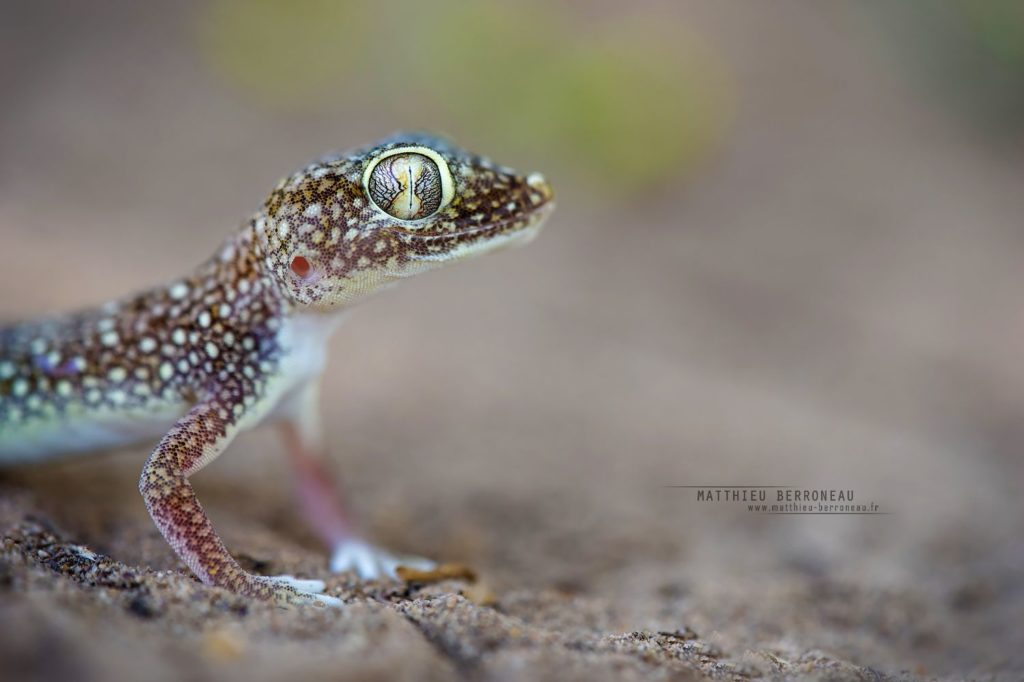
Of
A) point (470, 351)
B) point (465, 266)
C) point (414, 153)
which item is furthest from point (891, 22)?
point (414, 153)

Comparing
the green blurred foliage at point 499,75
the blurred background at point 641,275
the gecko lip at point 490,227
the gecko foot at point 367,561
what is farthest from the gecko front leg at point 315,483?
the green blurred foliage at point 499,75

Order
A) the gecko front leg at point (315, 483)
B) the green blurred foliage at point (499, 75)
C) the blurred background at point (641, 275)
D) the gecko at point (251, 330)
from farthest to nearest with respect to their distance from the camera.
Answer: the green blurred foliage at point (499, 75) < the blurred background at point (641, 275) < the gecko front leg at point (315, 483) < the gecko at point (251, 330)

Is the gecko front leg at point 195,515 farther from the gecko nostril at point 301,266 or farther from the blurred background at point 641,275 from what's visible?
the gecko nostril at point 301,266

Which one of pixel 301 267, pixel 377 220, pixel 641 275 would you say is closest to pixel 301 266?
pixel 301 267

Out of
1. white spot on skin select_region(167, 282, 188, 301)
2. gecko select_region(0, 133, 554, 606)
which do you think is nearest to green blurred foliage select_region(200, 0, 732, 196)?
gecko select_region(0, 133, 554, 606)

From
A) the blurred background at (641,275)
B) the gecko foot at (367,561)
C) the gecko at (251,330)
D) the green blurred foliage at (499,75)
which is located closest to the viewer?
the gecko at (251,330)

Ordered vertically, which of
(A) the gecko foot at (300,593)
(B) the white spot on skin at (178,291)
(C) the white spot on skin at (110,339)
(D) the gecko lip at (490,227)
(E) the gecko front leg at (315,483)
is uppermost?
(D) the gecko lip at (490,227)
